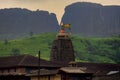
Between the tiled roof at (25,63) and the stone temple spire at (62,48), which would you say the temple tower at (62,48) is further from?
the tiled roof at (25,63)

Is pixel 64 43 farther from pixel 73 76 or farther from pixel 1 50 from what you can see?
pixel 1 50

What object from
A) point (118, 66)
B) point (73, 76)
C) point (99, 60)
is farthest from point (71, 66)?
point (99, 60)

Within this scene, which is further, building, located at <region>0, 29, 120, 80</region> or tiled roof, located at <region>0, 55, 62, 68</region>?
tiled roof, located at <region>0, 55, 62, 68</region>

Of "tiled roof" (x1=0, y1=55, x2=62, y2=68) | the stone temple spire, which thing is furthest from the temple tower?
"tiled roof" (x1=0, y1=55, x2=62, y2=68)

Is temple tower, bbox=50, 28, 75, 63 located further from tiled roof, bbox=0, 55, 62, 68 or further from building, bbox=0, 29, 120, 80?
tiled roof, bbox=0, 55, 62, 68

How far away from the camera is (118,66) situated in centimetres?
9625

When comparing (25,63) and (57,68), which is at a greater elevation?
(25,63)

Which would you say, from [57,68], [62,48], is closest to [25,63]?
[57,68]

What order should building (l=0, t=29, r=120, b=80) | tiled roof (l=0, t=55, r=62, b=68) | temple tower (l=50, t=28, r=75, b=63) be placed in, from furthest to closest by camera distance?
temple tower (l=50, t=28, r=75, b=63) < tiled roof (l=0, t=55, r=62, b=68) < building (l=0, t=29, r=120, b=80)

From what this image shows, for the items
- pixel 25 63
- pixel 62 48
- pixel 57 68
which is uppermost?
pixel 62 48

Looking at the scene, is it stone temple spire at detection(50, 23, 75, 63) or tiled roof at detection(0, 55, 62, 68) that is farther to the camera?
stone temple spire at detection(50, 23, 75, 63)

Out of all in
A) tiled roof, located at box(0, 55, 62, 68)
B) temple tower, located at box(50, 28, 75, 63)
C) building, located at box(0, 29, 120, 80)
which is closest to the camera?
building, located at box(0, 29, 120, 80)

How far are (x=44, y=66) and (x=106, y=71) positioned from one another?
11.8 m

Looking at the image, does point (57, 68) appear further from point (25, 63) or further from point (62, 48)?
point (62, 48)
